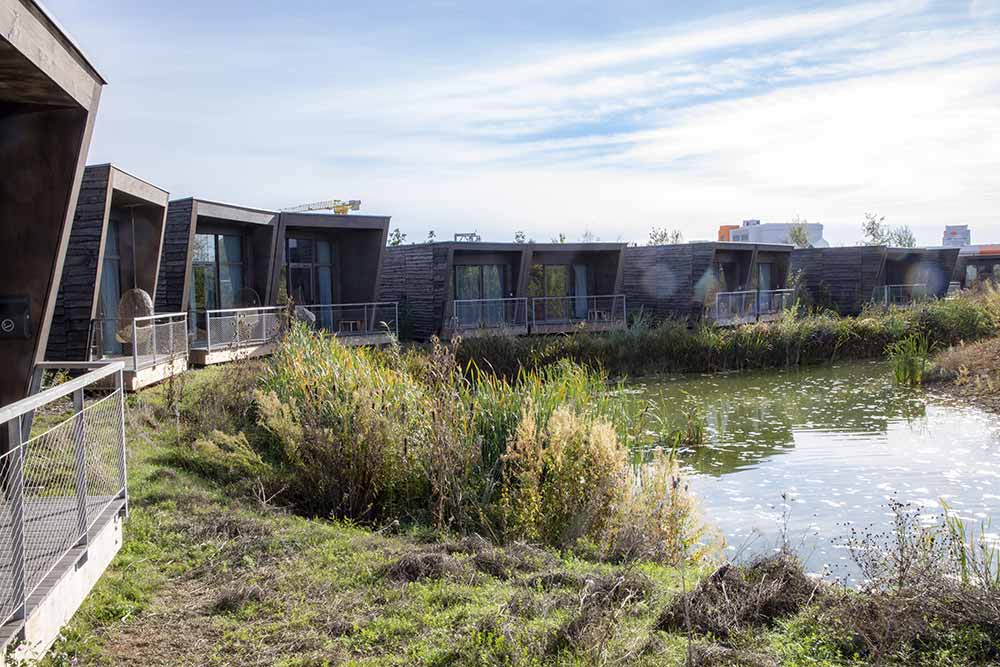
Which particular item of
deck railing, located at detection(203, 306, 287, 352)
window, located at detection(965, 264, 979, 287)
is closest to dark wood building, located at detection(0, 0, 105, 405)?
deck railing, located at detection(203, 306, 287, 352)

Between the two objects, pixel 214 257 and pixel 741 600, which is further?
pixel 214 257

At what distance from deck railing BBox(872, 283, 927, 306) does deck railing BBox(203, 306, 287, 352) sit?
1015 inches

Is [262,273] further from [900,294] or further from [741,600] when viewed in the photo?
[900,294]

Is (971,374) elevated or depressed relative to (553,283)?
depressed

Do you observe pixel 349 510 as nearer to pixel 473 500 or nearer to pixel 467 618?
pixel 473 500

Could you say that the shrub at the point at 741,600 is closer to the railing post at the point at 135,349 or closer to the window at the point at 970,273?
the railing post at the point at 135,349

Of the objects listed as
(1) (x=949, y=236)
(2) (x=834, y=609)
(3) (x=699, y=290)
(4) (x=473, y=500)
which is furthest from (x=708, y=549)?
(1) (x=949, y=236)

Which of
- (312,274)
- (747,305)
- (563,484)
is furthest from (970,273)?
(563,484)

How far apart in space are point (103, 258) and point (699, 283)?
61.8 ft

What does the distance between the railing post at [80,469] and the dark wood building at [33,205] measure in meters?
1.61

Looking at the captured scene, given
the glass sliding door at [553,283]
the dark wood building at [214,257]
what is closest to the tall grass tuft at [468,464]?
the dark wood building at [214,257]

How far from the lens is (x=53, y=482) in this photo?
516 centimetres

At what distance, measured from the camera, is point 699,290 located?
1055 inches

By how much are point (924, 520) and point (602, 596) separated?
5.70m
